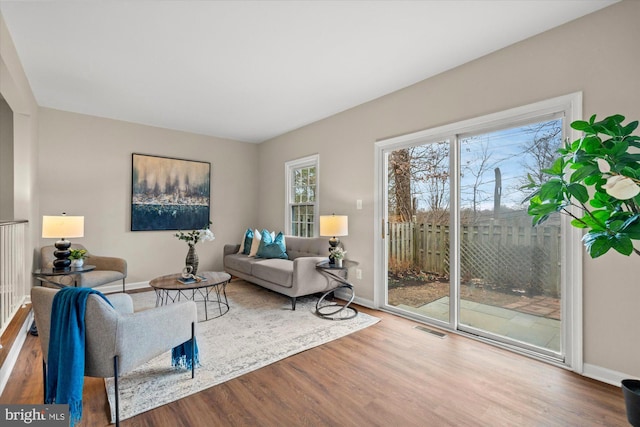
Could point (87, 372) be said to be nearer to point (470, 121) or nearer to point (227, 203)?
point (470, 121)

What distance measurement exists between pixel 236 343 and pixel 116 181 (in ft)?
11.5

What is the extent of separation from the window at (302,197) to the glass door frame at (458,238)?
4.36ft

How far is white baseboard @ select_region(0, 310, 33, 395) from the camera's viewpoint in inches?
80.7

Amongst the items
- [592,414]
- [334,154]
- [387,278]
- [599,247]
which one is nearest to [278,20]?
[334,154]

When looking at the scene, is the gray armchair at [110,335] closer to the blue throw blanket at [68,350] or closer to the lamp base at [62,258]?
the blue throw blanket at [68,350]

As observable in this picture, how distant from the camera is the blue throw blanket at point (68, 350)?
5.09 ft

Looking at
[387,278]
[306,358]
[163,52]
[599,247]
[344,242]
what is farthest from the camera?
[344,242]

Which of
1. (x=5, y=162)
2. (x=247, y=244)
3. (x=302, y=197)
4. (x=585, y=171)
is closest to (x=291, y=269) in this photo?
(x=247, y=244)

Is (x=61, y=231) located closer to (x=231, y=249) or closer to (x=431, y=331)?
(x=231, y=249)

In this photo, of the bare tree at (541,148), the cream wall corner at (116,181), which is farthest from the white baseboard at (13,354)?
the bare tree at (541,148)

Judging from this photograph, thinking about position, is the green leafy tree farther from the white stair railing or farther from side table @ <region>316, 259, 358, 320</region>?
the white stair railing

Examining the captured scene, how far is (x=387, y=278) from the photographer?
3.74 metres

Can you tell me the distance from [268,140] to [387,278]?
3620 mm
